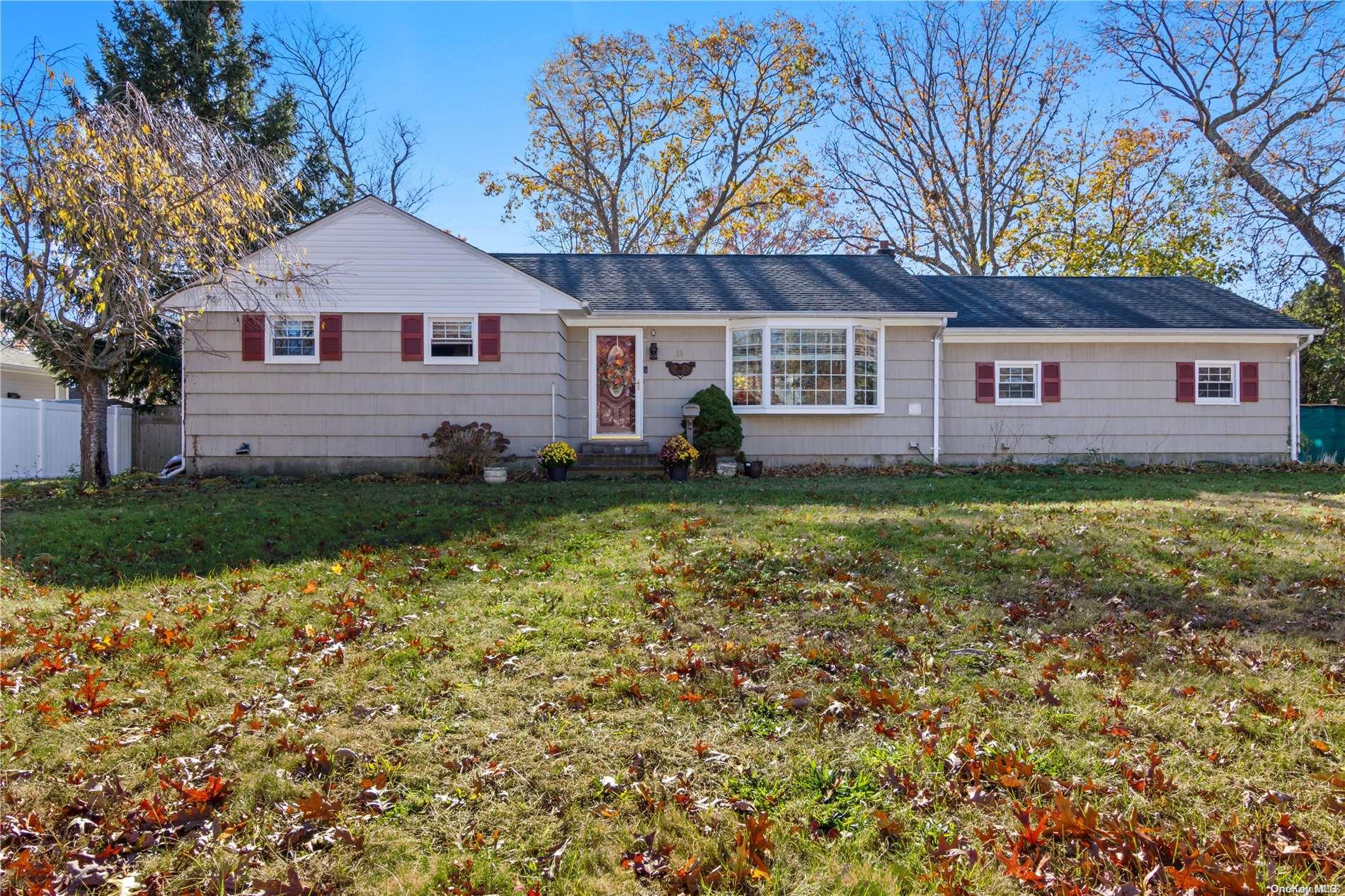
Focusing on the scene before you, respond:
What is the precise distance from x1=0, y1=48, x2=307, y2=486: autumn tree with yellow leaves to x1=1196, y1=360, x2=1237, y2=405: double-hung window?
15.0 metres

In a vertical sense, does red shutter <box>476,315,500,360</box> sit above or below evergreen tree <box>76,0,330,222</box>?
below

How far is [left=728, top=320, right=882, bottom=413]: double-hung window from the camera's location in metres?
13.3

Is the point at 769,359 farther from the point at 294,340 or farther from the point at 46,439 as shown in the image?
the point at 46,439

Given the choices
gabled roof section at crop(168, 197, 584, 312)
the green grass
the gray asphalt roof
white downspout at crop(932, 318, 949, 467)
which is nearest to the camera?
the green grass

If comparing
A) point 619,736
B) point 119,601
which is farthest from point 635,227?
point 619,736

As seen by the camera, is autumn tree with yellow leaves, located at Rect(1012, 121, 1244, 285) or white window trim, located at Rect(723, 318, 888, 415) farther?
autumn tree with yellow leaves, located at Rect(1012, 121, 1244, 285)

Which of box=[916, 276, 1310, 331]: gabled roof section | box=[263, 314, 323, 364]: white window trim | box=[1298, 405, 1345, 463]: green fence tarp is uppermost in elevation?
box=[916, 276, 1310, 331]: gabled roof section

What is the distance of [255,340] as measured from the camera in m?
12.6

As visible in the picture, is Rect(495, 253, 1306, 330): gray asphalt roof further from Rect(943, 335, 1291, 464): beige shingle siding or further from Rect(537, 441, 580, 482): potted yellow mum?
Rect(537, 441, 580, 482): potted yellow mum

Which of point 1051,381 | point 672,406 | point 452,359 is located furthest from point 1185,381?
point 452,359

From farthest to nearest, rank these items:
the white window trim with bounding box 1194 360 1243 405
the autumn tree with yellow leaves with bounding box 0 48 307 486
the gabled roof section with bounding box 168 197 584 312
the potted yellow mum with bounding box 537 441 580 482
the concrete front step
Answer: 1. the white window trim with bounding box 1194 360 1243 405
2. the concrete front step
3. the gabled roof section with bounding box 168 197 584 312
4. the potted yellow mum with bounding box 537 441 580 482
5. the autumn tree with yellow leaves with bounding box 0 48 307 486

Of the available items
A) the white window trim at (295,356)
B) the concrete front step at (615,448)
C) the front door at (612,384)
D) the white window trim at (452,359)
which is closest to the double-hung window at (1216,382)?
the concrete front step at (615,448)

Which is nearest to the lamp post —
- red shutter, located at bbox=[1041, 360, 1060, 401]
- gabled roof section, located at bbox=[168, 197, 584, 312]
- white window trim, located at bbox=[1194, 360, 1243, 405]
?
gabled roof section, located at bbox=[168, 197, 584, 312]

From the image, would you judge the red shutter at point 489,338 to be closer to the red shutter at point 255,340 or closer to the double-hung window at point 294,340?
the double-hung window at point 294,340
